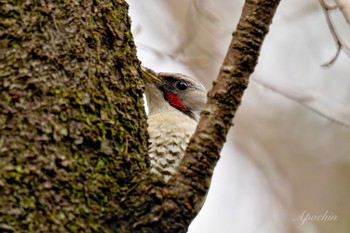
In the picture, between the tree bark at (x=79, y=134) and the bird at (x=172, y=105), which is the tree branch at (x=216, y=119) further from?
the bird at (x=172, y=105)

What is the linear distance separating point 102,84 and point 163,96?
2.58 metres

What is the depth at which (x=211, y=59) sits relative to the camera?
7.10 metres

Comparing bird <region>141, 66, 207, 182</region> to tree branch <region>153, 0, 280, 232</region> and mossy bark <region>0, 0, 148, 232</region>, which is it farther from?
tree branch <region>153, 0, 280, 232</region>

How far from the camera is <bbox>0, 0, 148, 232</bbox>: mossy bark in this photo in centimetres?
198

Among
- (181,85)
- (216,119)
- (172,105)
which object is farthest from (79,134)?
(181,85)

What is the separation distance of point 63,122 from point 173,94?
2.86 m

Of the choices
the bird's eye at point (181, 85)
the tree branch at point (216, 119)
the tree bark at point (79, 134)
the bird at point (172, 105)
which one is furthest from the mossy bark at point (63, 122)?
the bird's eye at point (181, 85)

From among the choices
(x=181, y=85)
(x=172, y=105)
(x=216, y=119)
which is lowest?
(x=216, y=119)

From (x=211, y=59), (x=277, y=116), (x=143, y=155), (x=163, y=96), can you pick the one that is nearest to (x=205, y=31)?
(x=211, y=59)

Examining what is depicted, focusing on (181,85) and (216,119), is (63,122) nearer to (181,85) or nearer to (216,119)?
(216,119)

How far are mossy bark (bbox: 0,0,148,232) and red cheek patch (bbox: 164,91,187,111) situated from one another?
2.43m

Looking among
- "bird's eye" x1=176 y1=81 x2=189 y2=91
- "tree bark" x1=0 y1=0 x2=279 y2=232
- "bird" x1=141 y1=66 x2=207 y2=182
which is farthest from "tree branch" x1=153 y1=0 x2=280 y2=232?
"bird's eye" x1=176 y1=81 x2=189 y2=91

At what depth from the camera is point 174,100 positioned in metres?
4.94

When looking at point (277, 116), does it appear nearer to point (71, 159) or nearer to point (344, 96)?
point (344, 96)
